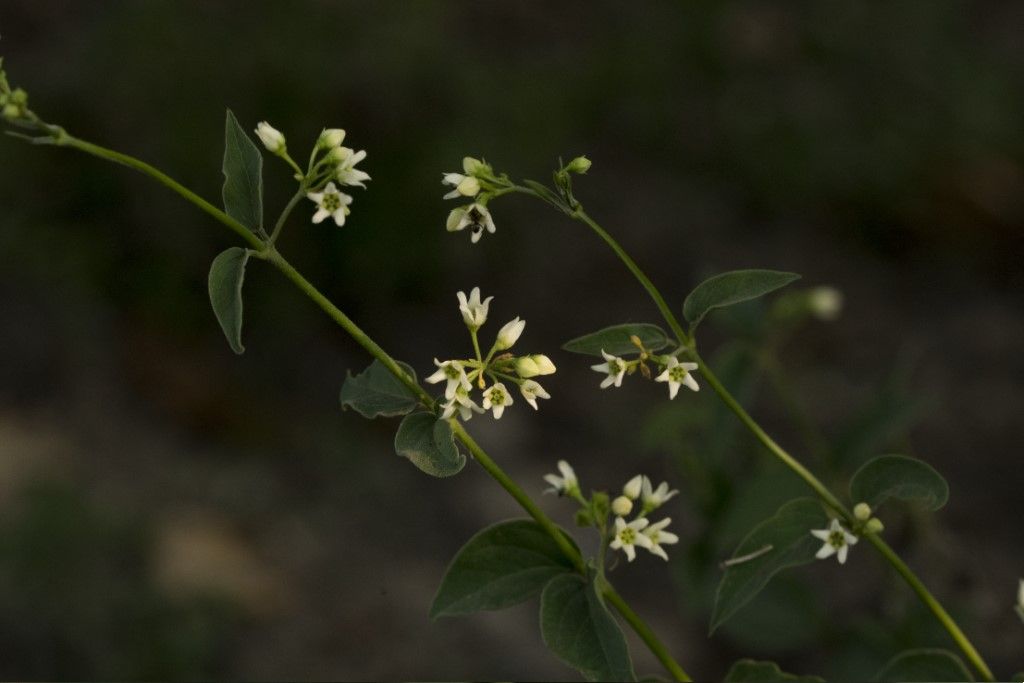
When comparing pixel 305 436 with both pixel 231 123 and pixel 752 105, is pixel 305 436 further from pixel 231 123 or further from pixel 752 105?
pixel 231 123

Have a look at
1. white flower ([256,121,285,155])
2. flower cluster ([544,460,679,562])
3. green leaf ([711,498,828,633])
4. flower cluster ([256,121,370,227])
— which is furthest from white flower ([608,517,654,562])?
white flower ([256,121,285,155])

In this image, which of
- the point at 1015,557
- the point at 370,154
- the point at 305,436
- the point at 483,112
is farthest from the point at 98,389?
the point at 1015,557

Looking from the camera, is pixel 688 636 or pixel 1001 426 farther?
pixel 1001 426

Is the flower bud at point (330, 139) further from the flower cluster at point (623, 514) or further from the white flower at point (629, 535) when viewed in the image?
the white flower at point (629, 535)

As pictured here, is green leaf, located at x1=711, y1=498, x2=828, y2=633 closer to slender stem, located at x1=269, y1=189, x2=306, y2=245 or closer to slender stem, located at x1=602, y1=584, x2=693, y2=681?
slender stem, located at x1=602, y1=584, x2=693, y2=681

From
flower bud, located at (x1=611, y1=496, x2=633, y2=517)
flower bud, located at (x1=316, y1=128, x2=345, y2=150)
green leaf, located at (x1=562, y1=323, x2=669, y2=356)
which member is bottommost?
flower bud, located at (x1=611, y1=496, x2=633, y2=517)

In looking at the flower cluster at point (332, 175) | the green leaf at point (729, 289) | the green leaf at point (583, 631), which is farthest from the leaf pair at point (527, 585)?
the flower cluster at point (332, 175)
